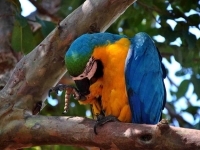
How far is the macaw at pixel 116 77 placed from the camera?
2.80 m

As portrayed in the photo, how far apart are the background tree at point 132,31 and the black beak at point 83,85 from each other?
29 cm

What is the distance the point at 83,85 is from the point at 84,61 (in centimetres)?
18

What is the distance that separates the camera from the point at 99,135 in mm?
2342

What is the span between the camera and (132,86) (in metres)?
2.89

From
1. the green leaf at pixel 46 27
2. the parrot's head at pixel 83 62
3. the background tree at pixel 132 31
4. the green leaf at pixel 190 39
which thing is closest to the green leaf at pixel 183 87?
the background tree at pixel 132 31

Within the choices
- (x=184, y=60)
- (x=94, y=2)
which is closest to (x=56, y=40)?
(x=94, y=2)

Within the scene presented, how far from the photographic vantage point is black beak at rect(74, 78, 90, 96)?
2.85 metres

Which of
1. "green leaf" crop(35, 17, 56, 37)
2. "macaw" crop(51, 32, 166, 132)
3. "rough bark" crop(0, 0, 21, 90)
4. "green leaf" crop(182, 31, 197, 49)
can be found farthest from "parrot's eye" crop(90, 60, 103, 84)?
"green leaf" crop(182, 31, 197, 49)

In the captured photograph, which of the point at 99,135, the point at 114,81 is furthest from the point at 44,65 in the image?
the point at 99,135

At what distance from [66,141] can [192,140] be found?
2.36ft

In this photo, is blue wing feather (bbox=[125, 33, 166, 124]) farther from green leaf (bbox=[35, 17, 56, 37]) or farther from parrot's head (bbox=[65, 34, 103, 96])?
green leaf (bbox=[35, 17, 56, 37])

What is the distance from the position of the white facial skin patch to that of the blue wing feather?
0.22 metres

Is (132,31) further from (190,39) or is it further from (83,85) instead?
(83,85)

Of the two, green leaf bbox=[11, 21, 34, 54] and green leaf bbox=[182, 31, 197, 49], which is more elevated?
green leaf bbox=[11, 21, 34, 54]
